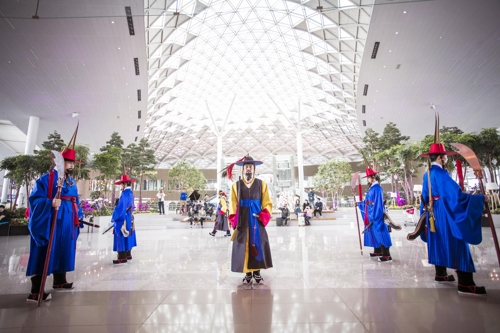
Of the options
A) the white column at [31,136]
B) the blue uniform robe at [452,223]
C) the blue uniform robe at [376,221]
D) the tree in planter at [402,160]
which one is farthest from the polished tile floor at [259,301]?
the tree in planter at [402,160]

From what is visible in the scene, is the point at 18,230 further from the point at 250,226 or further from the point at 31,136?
the point at 250,226

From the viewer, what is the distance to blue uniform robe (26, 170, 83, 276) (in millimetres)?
3602

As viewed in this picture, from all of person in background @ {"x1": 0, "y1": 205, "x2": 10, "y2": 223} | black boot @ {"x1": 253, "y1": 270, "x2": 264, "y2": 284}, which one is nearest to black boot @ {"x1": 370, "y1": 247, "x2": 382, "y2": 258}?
black boot @ {"x1": 253, "y1": 270, "x2": 264, "y2": 284}

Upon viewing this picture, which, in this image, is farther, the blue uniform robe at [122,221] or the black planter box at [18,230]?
the black planter box at [18,230]

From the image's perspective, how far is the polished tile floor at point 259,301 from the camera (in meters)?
2.56

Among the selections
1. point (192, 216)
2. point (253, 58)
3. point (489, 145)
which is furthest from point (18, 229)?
point (489, 145)

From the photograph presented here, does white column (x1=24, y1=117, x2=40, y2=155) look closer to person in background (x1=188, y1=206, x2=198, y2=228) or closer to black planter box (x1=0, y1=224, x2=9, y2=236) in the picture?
black planter box (x1=0, y1=224, x2=9, y2=236)

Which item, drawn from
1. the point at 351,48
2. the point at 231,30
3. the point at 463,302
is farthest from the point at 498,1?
the point at 231,30

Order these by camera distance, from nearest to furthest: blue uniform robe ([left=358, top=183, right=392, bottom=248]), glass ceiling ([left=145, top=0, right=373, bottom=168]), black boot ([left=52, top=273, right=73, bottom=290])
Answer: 1. black boot ([left=52, top=273, right=73, bottom=290])
2. blue uniform robe ([left=358, top=183, right=392, bottom=248])
3. glass ceiling ([left=145, top=0, right=373, bottom=168])

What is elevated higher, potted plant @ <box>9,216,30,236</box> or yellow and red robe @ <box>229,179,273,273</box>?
yellow and red robe @ <box>229,179,273,273</box>

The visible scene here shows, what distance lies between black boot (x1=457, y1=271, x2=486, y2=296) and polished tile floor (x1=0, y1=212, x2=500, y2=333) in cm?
12

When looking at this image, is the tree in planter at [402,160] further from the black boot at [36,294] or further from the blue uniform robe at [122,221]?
the black boot at [36,294]

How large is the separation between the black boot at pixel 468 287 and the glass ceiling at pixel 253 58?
678 inches

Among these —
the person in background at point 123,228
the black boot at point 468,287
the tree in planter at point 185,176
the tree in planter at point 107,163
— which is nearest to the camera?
the black boot at point 468,287
